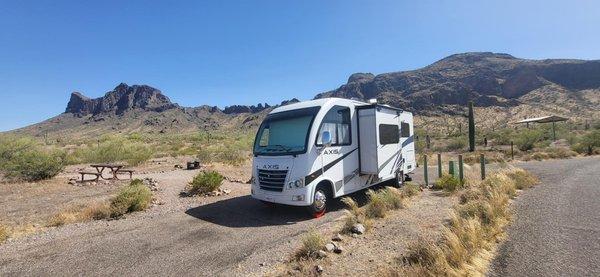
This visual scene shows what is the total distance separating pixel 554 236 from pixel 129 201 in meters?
9.37

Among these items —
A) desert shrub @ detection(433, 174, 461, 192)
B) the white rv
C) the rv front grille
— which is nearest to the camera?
the white rv

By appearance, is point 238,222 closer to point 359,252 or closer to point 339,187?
point 339,187

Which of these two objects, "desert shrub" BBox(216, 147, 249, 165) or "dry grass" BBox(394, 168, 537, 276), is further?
"desert shrub" BBox(216, 147, 249, 165)

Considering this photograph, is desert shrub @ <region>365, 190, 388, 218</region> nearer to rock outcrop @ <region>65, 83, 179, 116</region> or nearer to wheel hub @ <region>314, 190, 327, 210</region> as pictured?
wheel hub @ <region>314, 190, 327, 210</region>

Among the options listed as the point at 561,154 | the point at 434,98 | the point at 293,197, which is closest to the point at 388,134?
the point at 293,197

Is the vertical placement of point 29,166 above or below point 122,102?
below

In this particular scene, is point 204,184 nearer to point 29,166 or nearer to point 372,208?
point 372,208

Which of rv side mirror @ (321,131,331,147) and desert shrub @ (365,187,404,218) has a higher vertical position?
rv side mirror @ (321,131,331,147)

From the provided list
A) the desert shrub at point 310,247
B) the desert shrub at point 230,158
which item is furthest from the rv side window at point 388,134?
the desert shrub at point 230,158

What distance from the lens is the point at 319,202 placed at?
8.00 m

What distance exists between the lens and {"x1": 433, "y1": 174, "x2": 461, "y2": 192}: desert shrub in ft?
33.6

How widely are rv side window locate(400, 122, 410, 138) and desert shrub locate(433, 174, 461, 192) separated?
1.89 metres

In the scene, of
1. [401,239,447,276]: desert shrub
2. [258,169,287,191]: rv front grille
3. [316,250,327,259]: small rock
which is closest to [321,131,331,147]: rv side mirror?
[258,169,287,191]: rv front grille

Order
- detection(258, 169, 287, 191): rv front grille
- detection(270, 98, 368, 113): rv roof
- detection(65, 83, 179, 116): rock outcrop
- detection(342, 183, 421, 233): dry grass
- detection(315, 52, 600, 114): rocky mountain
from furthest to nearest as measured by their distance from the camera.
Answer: detection(65, 83, 179, 116): rock outcrop
detection(315, 52, 600, 114): rocky mountain
detection(270, 98, 368, 113): rv roof
detection(258, 169, 287, 191): rv front grille
detection(342, 183, 421, 233): dry grass
